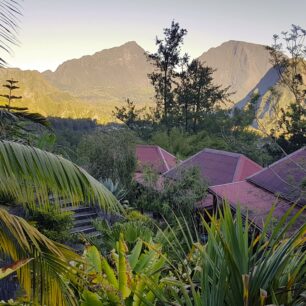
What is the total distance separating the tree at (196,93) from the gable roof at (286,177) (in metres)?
23.2

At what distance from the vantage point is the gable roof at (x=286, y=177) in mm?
11203

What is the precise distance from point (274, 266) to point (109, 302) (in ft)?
4.73

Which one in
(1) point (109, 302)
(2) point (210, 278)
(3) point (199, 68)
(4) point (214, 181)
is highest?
(3) point (199, 68)

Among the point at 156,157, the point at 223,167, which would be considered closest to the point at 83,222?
the point at 223,167

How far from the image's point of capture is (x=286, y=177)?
12031 mm

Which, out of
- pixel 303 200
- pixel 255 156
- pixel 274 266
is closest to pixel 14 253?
pixel 274 266

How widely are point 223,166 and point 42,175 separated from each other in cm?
1472

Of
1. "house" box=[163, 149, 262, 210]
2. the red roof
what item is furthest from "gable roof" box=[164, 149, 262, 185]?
the red roof

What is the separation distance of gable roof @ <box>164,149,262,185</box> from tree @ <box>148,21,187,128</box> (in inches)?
713

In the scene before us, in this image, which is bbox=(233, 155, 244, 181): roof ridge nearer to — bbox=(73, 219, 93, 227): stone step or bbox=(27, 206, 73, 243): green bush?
bbox=(73, 219, 93, 227): stone step

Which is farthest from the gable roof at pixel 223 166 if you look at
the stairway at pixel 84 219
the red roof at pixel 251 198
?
the stairway at pixel 84 219

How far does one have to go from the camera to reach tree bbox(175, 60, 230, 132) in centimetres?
3528

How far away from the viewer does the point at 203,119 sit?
36031 mm

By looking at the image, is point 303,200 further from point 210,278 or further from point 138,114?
point 138,114
